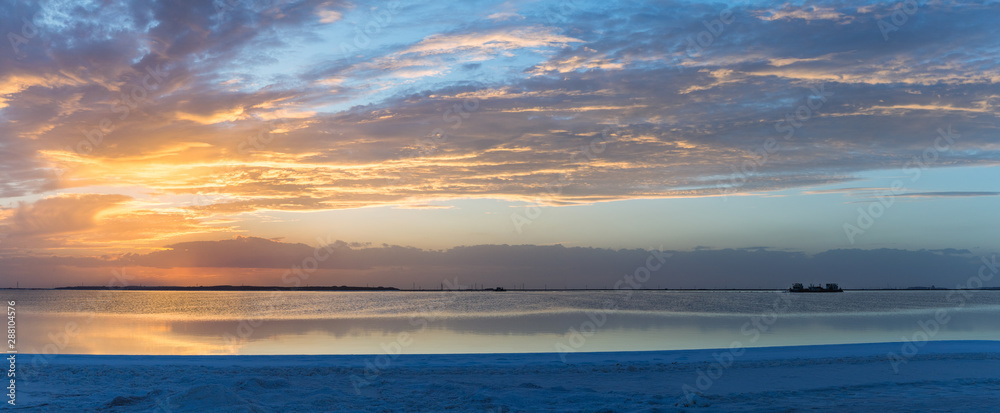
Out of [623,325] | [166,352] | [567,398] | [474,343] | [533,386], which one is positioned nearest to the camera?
[567,398]

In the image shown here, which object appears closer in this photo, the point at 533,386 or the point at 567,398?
the point at 567,398

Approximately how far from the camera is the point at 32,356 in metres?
20.6

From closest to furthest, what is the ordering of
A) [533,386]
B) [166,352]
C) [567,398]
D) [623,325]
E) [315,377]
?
1. [567,398]
2. [533,386]
3. [315,377]
4. [166,352]
5. [623,325]

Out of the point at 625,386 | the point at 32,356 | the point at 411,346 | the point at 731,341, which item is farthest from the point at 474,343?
the point at 32,356

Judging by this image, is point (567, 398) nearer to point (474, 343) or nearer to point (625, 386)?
point (625, 386)

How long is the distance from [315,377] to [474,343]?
536 inches

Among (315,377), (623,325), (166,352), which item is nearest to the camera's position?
(315,377)

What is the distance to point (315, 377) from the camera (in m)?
17.0

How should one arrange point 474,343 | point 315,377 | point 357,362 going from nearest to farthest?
point 315,377 < point 357,362 < point 474,343

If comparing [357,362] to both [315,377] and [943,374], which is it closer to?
[315,377]

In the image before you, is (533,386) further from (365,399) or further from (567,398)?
(365,399)

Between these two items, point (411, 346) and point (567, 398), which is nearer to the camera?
point (567, 398)

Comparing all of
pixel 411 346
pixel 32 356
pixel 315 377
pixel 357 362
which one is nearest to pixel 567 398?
pixel 315 377

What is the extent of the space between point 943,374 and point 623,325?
2578 cm
